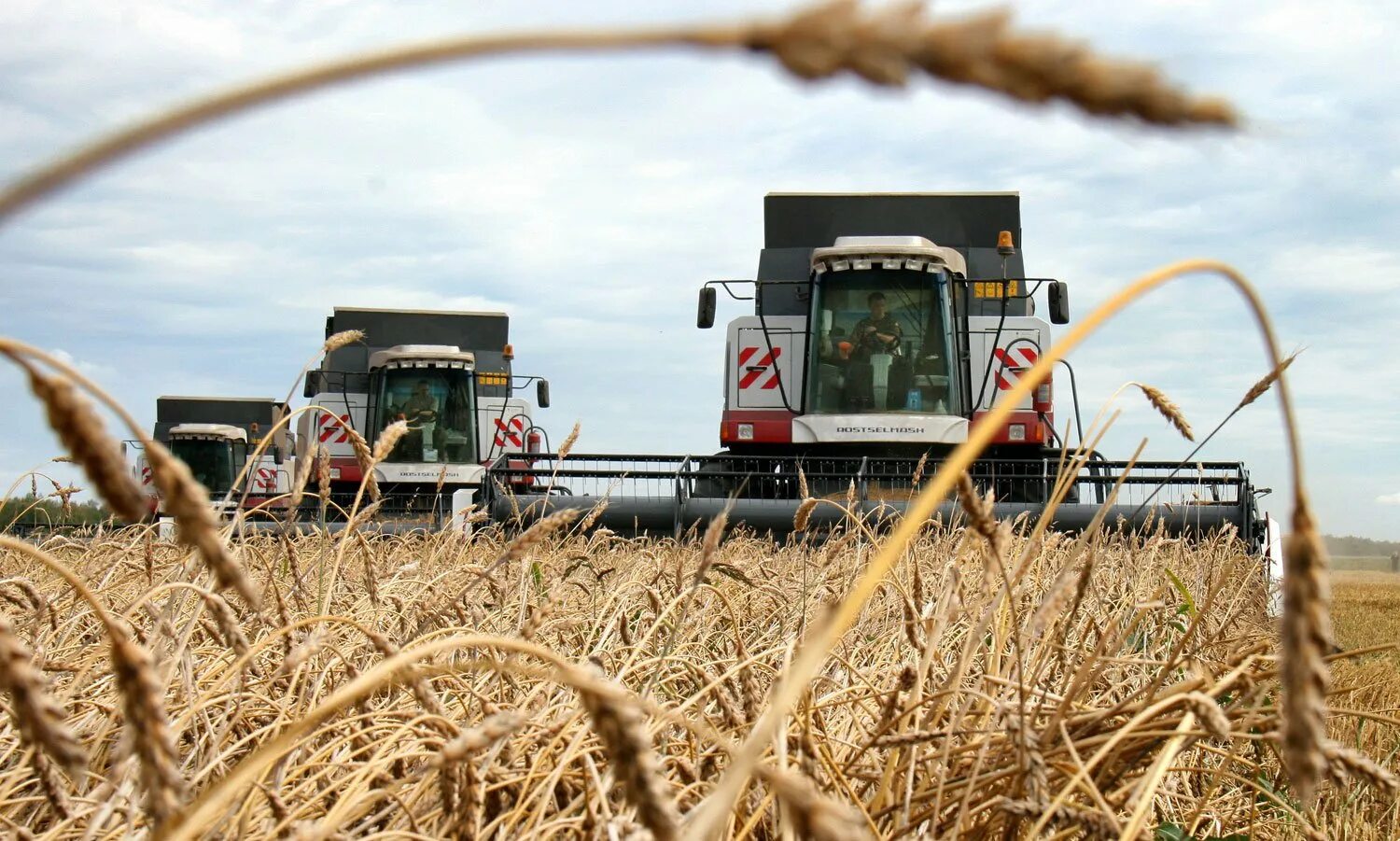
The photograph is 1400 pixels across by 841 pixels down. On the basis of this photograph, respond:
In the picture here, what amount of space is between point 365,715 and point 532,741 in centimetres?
24

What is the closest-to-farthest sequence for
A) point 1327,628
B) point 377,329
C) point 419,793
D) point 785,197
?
point 1327,628 → point 419,793 → point 785,197 → point 377,329

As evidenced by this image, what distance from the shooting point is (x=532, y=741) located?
1.91m

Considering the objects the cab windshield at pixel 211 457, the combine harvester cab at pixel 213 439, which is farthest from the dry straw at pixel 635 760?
the cab windshield at pixel 211 457

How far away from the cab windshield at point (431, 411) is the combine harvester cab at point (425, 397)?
0.01m

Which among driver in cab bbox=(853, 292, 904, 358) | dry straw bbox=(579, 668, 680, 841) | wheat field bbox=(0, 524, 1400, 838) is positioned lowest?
wheat field bbox=(0, 524, 1400, 838)

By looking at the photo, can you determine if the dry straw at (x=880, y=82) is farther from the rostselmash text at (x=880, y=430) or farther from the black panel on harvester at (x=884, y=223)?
the black panel on harvester at (x=884, y=223)

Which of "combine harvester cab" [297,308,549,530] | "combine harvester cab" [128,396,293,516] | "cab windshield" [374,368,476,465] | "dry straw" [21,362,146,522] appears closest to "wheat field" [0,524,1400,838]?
"dry straw" [21,362,146,522]

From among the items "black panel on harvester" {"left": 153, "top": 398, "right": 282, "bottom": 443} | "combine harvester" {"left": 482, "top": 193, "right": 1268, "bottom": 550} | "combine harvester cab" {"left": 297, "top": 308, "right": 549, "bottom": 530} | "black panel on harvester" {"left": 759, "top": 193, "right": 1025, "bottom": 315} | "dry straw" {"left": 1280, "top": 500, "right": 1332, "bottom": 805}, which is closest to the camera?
"dry straw" {"left": 1280, "top": 500, "right": 1332, "bottom": 805}

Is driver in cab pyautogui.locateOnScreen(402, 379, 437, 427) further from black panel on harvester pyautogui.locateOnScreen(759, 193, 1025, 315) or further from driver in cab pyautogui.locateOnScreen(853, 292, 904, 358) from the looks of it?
driver in cab pyautogui.locateOnScreen(853, 292, 904, 358)

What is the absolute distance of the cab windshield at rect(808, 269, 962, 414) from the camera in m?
11.4

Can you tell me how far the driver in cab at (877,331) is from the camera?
1151 centimetres

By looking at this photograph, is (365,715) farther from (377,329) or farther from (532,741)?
(377,329)

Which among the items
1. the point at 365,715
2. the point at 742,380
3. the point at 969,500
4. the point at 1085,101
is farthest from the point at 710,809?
the point at 742,380

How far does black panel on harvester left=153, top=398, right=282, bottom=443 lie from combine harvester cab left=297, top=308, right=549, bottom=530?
6.68 m
